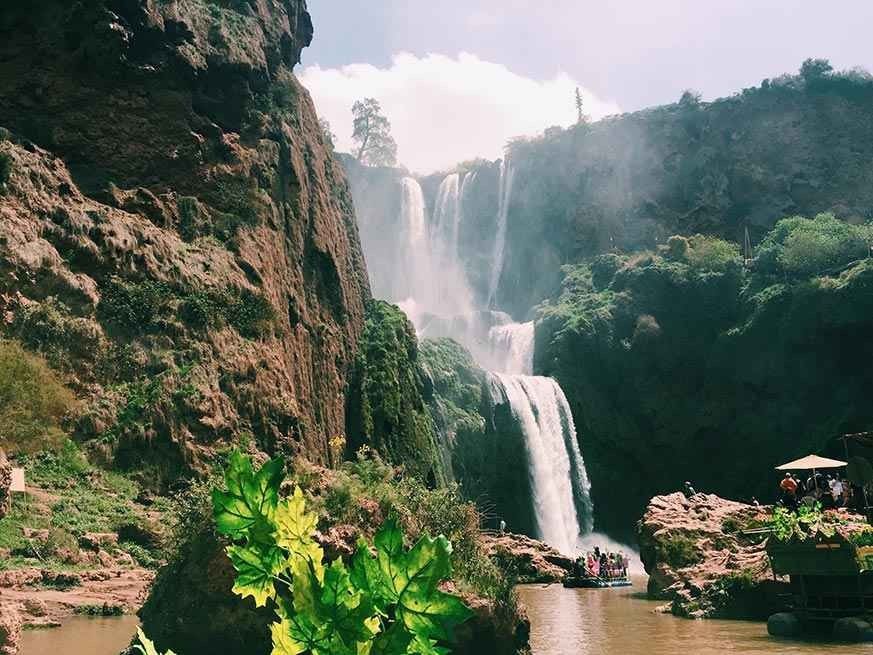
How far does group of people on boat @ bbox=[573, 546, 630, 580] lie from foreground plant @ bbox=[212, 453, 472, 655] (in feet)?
97.7

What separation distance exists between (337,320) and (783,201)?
35.0m

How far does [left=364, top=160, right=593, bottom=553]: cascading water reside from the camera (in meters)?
42.6

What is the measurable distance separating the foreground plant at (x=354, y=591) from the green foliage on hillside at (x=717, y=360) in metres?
44.6

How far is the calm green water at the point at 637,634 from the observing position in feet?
46.5

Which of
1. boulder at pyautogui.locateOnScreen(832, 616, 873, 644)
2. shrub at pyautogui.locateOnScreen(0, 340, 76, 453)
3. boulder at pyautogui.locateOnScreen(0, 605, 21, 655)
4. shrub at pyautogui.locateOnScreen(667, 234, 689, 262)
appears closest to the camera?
boulder at pyautogui.locateOnScreen(0, 605, 21, 655)

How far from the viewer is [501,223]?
223 ft

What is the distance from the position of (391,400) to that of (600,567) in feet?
38.8

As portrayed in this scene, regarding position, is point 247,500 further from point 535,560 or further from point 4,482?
point 535,560

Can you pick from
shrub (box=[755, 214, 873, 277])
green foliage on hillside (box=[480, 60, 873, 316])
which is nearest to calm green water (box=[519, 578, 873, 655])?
shrub (box=[755, 214, 873, 277])

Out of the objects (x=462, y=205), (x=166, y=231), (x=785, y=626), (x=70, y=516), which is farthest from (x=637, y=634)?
(x=462, y=205)

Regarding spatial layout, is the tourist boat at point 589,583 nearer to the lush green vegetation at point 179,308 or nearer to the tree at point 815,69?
the lush green vegetation at point 179,308

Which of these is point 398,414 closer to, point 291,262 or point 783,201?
point 291,262

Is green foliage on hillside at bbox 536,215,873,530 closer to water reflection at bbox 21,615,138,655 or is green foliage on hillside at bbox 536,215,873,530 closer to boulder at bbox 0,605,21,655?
water reflection at bbox 21,615,138,655

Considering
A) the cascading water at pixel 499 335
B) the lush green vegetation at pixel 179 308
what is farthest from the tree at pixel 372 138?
the lush green vegetation at pixel 179 308
